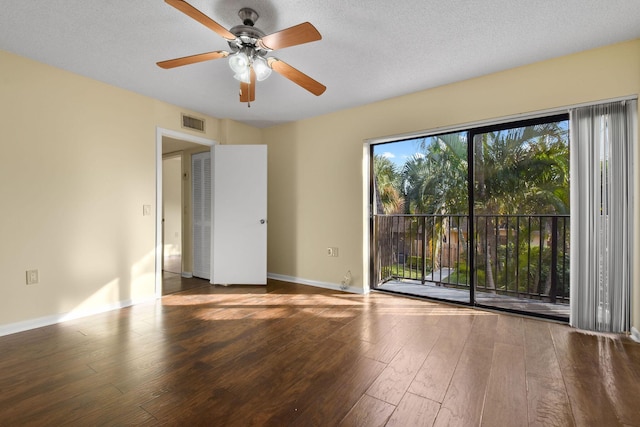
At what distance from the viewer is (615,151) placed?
7.75ft

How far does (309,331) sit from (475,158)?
2.48 meters

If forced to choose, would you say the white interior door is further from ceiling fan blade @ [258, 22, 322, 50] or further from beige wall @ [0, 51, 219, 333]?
ceiling fan blade @ [258, 22, 322, 50]

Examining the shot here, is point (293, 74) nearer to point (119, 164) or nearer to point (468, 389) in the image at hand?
point (119, 164)

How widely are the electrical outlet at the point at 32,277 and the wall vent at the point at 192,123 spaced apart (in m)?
2.21

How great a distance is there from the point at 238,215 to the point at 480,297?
333cm

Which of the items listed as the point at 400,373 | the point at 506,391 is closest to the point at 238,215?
the point at 400,373

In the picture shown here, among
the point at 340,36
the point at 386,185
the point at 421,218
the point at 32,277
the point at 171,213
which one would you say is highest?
the point at 340,36

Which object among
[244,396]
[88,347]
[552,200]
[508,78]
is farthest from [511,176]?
[88,347]

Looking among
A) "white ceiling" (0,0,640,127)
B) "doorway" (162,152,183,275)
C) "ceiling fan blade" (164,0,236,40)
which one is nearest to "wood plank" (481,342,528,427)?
"white ceiling" (0,0,640,127)

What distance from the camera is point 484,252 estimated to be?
3.65m

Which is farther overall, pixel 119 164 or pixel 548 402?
pixel 119 164

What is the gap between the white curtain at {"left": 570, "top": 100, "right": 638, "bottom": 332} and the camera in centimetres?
233

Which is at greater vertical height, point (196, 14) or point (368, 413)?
point (196, 14)

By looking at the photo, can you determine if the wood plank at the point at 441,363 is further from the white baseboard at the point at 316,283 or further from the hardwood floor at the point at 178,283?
the hardwood floor at the point at 178,283
